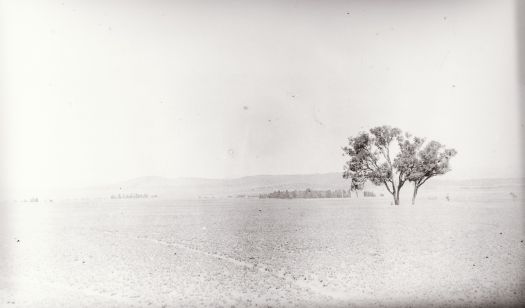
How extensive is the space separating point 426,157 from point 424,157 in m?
0.04

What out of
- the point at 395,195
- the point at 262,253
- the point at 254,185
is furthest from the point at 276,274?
the point at 395,195

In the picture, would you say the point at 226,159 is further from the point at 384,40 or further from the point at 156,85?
the point at 384,40

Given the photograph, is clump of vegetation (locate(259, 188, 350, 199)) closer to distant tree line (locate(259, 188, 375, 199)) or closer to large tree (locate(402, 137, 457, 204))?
distant tree line (locate(259, 188, 375, 199))

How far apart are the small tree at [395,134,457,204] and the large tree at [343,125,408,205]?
10 centimetres

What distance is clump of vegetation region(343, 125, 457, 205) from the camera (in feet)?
15.8

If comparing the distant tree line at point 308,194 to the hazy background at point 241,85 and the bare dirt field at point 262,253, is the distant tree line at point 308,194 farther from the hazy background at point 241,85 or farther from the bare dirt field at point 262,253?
the hazy background at point 241,85

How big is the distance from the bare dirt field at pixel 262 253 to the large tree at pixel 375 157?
24 cm

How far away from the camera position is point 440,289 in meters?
4.46

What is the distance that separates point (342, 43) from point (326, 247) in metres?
1.80

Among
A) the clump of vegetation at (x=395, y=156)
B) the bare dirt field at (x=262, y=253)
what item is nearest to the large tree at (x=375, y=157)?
the clump of vegetation at (x=395, y=156)

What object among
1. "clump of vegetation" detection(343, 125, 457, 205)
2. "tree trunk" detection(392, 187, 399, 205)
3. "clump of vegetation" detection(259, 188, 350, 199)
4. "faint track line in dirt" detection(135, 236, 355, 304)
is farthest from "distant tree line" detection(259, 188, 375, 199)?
"faint track line in dirt" detection(135, 236, 355, 304)

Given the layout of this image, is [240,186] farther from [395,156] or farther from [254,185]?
[395,156]

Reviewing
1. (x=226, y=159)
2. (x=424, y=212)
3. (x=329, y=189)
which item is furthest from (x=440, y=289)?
(x=226, y=159)

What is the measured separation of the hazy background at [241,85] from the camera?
431cm
